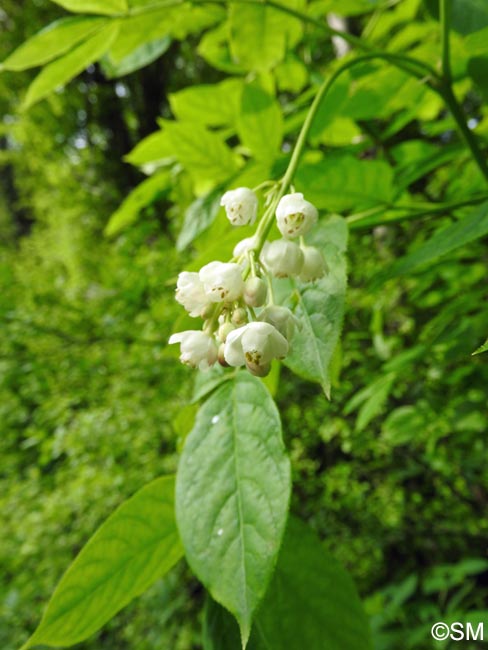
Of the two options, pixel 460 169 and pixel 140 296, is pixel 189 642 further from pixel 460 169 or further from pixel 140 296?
pixel 460 169

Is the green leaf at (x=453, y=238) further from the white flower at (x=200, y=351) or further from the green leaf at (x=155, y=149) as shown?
the green leaf at (x=155, y=149)

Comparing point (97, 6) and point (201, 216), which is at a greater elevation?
point (97, 6)

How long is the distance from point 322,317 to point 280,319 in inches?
1.0

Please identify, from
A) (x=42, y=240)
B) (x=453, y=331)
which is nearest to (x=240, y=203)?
(x=453, y=331)

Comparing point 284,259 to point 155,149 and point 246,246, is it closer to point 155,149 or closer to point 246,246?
point 246,246

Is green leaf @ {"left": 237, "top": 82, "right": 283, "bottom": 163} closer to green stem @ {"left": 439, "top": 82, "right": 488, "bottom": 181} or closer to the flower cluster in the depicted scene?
green stem @ {"left": 439, "top": 82, "right": 488, "bottom": 181}

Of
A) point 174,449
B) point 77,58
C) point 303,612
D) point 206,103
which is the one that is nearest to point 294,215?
point 303,612

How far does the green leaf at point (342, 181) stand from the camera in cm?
49

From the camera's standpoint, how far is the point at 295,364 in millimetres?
316

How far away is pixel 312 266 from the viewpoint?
1.06ft

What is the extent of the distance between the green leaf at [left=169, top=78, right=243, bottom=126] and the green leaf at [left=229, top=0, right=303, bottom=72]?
0.30 feet

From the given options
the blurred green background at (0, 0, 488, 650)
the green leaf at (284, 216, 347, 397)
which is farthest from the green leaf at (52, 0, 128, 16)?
the blurred green background at (0, 0, 488, 650)

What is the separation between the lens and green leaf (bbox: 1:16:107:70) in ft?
1.63

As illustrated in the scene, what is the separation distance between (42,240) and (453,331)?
5556 mm
